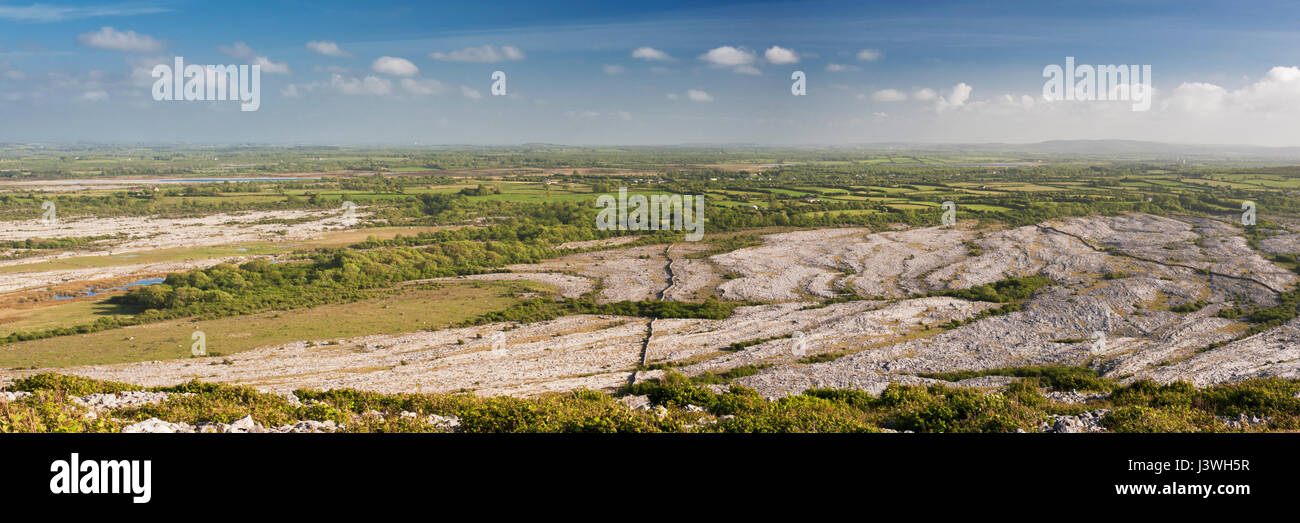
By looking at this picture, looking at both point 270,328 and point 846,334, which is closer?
point 846,334

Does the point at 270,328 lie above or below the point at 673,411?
below

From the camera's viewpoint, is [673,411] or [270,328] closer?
[673,411]

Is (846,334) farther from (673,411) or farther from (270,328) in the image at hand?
(270,328)

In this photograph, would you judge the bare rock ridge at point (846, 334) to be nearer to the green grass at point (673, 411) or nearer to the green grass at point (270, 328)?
the green grass at point (270, 328)

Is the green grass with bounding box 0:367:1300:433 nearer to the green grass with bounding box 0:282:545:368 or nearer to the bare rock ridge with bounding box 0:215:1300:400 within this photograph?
the bare rock ridge with bounding box 0:215:1300:400

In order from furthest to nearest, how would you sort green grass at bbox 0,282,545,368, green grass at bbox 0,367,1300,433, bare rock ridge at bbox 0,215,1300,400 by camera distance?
green grass at bbox 0,282,545,368, bare rock ridge at bbox 0,215,1300,400, green grass at bbox 0,367,1300,433

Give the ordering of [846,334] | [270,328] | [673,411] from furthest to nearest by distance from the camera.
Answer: [270,328] → [846,334] → [673,411]

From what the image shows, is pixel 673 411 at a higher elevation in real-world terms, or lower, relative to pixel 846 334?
higher

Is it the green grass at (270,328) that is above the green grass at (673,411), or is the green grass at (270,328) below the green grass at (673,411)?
below

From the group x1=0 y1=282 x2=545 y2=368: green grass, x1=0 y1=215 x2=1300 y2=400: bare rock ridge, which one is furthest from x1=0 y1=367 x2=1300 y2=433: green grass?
x1=0 y1=282 x2=545 y2=368: green grass

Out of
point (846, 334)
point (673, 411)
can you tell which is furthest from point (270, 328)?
point (846, 334)

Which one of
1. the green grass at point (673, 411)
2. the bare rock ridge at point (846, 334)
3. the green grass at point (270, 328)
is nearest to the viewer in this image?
the green grass at point (673, 411)

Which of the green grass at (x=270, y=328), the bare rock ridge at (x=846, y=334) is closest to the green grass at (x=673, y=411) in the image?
the bare rock ridge at (x=846, y=334)

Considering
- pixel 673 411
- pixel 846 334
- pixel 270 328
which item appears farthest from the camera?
pixel 270 328
